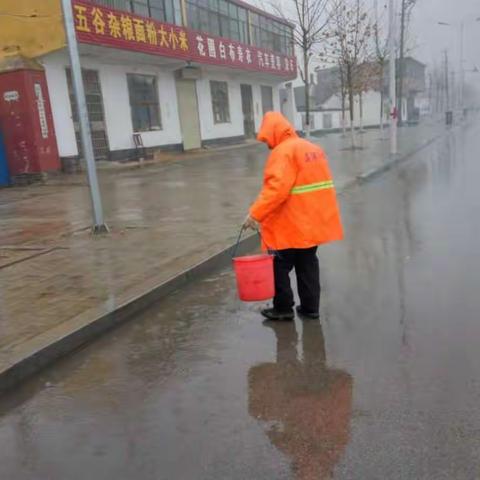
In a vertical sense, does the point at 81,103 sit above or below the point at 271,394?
above

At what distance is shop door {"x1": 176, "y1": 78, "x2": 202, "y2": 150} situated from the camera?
2717 cm

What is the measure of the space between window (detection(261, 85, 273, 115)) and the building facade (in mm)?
639

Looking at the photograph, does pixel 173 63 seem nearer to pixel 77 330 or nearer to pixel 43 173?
A: pixel 43 173

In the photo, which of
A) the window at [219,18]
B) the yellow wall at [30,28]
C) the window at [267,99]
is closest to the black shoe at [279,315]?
the yellow wall at [30,28]

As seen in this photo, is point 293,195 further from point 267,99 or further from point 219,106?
point 267,99

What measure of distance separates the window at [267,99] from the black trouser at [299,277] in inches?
1287

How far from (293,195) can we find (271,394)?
5.51 feet

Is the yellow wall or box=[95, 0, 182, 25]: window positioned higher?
box=[95, 0, 182, 25]: window

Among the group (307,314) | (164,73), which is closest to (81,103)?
(307,314)

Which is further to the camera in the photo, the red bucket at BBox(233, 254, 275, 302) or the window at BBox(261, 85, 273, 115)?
the window at BBox(261, 85, 273, 115)

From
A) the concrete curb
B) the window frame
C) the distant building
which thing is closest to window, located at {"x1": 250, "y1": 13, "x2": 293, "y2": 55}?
the window frame

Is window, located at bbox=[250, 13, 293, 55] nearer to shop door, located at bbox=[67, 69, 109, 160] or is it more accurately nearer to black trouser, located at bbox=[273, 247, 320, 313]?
shop door, located at bbox=[67, 69, 109, 160]

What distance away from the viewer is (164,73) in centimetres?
2567

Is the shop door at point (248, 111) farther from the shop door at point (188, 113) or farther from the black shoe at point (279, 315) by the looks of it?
the black shoe at point (279, 315)
